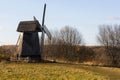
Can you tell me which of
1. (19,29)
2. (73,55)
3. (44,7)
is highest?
(44,7)

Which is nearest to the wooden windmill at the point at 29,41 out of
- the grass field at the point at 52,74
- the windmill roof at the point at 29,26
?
the windmill roof at the point at 29,26

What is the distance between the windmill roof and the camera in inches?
1925

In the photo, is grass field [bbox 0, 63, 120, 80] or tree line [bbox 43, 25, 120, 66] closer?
grass field [bbox 0, 63, 120, 80]

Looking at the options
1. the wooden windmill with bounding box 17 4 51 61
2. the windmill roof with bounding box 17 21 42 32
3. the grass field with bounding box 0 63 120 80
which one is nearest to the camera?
the grass field with bounding box 0 63 120 80

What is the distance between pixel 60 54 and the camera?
73.4 meters

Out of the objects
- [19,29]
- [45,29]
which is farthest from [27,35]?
[45,29]

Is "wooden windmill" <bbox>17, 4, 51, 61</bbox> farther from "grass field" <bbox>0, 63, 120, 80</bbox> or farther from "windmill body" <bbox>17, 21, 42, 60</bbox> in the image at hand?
"grass field" <bbox>0, 63, 120, 80</bbox>

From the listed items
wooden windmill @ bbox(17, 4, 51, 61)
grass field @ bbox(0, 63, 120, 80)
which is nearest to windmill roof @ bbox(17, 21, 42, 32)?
wooden windmill @ bbox(17, 4, 51, 61)

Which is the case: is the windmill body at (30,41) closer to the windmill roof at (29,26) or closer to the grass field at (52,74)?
the windmill roof at (29,26)

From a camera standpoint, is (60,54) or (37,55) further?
(60,54)

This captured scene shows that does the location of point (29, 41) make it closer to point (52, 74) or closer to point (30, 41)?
point (30, 41)

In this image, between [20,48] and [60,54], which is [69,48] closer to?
[60,54]

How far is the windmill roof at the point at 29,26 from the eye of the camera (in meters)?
48.9

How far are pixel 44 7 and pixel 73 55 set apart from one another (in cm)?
1889
